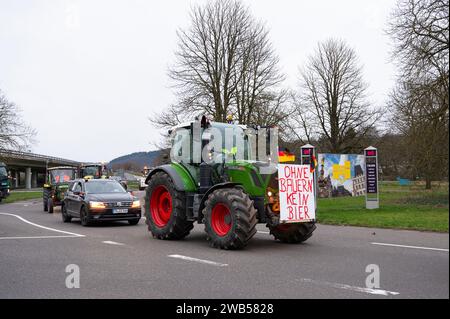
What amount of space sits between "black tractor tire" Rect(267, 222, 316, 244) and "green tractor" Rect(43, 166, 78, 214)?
14952mm

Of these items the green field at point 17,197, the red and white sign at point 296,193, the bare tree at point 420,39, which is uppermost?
the bare tree at point 420,39

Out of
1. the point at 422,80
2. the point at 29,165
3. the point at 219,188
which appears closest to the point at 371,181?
the point at 422,80

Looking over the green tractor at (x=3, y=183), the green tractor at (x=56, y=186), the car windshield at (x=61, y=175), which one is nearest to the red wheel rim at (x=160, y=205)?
the green tractor at (x=56, y=186)

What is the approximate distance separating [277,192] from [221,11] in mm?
27460

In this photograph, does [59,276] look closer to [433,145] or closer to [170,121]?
[433,145]

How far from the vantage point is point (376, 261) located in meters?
8.66

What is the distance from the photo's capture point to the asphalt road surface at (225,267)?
6.57 m

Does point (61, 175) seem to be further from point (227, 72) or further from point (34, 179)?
point (34, 179)

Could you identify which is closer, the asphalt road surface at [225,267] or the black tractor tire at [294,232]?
the asphalt road surface at [225,267]

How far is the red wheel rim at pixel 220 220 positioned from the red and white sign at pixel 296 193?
1120 mm

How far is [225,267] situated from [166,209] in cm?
507

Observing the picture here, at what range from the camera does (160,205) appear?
13.2 metres

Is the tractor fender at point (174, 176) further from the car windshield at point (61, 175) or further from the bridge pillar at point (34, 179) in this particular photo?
the bridge pillar at point (34, 179)
